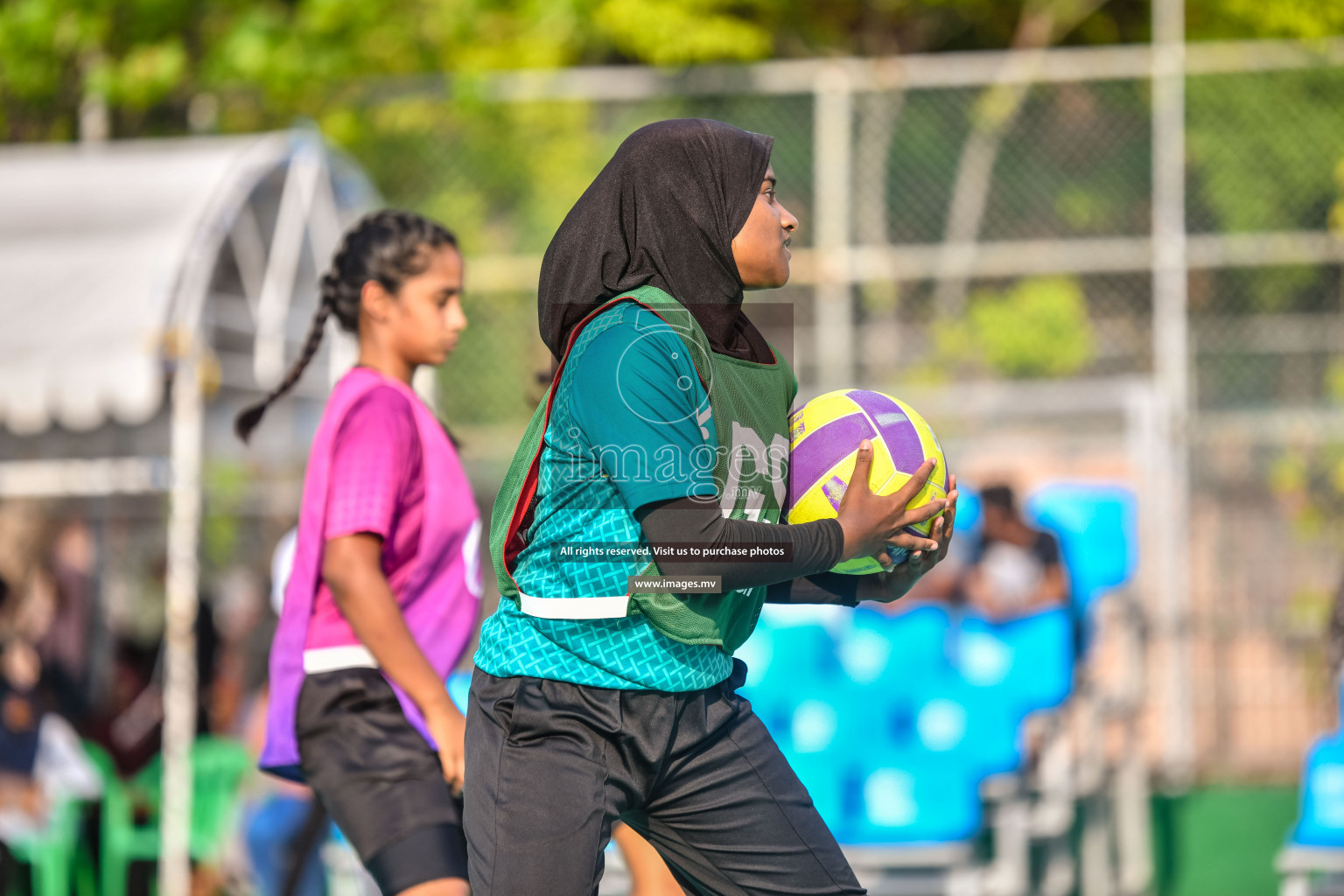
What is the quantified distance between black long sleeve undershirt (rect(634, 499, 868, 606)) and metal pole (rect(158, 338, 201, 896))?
13.8ft

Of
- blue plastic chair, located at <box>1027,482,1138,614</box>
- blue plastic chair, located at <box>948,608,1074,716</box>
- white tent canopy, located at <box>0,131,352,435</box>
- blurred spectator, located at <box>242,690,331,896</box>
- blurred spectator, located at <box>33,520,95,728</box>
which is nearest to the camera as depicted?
white tent canopy, located at <box>0,131,352,435</box>

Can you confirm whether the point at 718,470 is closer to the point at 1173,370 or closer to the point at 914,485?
the point at 914,485

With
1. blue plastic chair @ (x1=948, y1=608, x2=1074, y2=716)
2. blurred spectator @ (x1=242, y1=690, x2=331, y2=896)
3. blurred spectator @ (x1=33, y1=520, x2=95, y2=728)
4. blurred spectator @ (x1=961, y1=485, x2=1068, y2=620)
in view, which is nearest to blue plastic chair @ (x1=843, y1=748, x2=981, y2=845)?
blue plastic chair @ (x1=948, y1=608, x2=1074, y2=716)

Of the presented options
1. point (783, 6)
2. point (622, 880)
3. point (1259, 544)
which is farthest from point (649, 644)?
point (783, 6)

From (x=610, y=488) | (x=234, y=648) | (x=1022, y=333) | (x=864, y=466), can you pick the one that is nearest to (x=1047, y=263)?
(x=1022, y=333)

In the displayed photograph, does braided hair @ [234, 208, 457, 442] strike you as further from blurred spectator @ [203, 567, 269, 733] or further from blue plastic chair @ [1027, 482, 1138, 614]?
blue plastic chair @ [1027, 482, 1138, 614]

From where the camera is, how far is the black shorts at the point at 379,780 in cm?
321

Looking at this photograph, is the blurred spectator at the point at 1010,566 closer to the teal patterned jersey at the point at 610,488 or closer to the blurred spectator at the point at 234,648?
the blurred spectator at the point at 234,648

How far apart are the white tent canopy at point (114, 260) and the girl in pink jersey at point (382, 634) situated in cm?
277

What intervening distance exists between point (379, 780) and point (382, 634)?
0.33 metres

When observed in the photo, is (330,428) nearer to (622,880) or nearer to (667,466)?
(667,466)

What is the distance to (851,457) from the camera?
273cm

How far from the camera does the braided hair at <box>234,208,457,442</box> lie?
→ 3738 millimetres

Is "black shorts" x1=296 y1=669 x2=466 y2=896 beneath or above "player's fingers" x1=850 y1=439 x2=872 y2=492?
beneath
